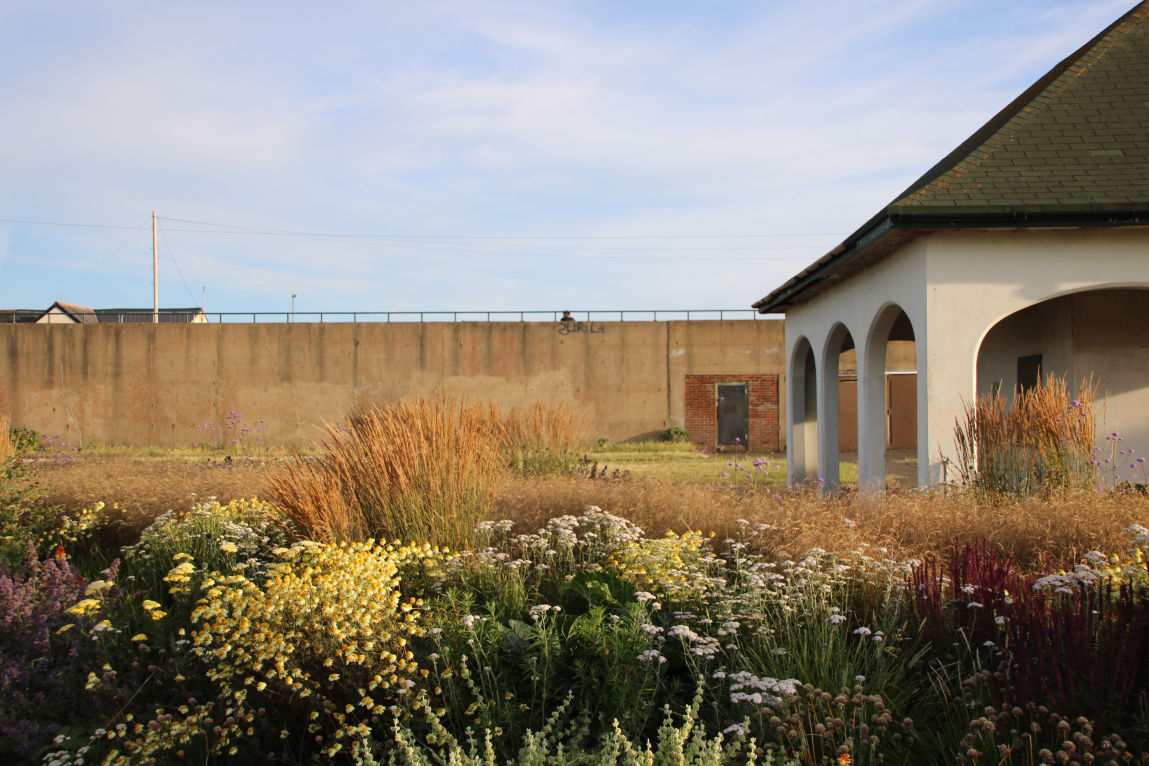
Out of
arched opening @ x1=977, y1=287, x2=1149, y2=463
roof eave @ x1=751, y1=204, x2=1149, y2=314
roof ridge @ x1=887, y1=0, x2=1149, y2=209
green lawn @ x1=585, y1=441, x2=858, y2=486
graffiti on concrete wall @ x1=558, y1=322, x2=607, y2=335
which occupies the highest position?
roof ridge @ x1=887, y1=0, x2=1149, y2=209

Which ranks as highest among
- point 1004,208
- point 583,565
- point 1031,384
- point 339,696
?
point 1004,208

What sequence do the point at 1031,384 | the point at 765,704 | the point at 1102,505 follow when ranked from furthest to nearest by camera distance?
the point at 1031,384
the point at 1102,505
the point at 765,704

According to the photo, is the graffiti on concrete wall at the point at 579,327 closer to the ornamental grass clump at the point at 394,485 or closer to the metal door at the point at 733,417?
the metal door at the point at 733,417

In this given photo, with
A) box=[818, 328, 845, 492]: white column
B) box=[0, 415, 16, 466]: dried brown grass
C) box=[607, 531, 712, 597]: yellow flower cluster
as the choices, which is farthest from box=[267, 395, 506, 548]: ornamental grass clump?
box=[818, 328, 845, 492]: white column

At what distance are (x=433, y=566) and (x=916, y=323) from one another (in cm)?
520

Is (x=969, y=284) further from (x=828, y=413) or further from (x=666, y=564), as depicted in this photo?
(x=666, y=564)

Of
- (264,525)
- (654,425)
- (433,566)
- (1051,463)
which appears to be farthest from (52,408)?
(1051,463)

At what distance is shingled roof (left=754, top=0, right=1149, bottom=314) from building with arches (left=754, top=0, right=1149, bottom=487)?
0.05ft

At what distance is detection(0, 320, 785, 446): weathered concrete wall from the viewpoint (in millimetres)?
22297

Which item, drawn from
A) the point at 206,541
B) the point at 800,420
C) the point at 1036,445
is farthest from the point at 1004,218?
the point at 206,541

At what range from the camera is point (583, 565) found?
201 inches

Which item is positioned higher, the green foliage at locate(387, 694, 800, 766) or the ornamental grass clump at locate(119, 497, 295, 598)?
the ornamental grass clump at locate(119, 497, 295, 598)

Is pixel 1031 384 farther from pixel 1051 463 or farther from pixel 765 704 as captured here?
pixel 765 704

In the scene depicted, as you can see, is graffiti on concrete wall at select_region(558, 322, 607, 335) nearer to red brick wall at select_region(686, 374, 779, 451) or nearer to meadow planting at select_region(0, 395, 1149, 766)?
red brick wall at select_region(686, 374, 779, 451)
